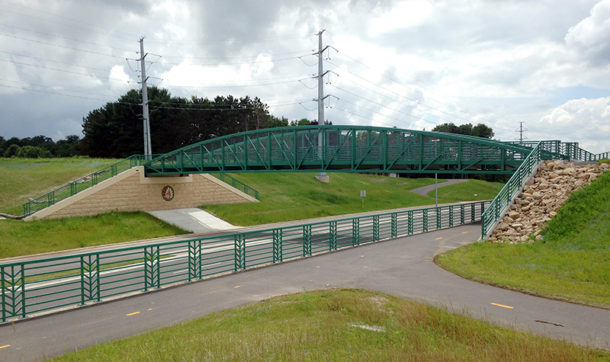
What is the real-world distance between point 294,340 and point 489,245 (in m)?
13.3

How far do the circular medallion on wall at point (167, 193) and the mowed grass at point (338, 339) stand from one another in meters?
27.3

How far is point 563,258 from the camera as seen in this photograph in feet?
45.5

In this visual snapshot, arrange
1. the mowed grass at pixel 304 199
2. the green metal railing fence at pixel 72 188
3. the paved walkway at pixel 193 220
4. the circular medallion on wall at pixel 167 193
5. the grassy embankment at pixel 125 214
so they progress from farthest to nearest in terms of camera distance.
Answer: the mowed grass at pixel 304 199 < the circular medallion on wall at pixel 167 193 < the paved walkway at pixel 193 220 < the green metal railing fence at pixel 72 188 < the grassy embankment at pixel 125 214

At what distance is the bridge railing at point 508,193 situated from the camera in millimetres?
19106

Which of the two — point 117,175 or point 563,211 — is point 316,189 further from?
point 563,211

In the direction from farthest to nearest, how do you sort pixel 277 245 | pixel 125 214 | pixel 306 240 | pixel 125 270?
pixel 125 214 < pixel 306 240 < pixel 125 270 < pixel 277 245

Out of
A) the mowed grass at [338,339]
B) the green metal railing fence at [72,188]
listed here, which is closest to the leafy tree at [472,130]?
the green metal railing fence at [72,188]

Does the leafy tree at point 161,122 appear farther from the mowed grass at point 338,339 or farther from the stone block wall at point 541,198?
the mowed grass at point 338,339

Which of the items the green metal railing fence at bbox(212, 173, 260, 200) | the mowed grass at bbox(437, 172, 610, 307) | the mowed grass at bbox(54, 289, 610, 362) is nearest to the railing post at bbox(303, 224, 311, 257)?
the mowed grass at bbox(437, 172, 610, 307)

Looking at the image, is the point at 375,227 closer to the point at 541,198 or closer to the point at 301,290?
the point at 541,198

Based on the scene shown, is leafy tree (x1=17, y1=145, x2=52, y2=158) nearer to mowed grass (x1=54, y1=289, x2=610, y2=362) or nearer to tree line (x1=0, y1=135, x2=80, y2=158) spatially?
tree line (x1=0, y1=135, x2=80, y2=158)

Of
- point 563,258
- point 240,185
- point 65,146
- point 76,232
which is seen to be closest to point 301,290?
point 563,258

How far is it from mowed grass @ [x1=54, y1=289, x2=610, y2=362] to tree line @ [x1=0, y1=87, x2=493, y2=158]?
57222 millimetres

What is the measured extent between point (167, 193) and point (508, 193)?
27200 millimetres
